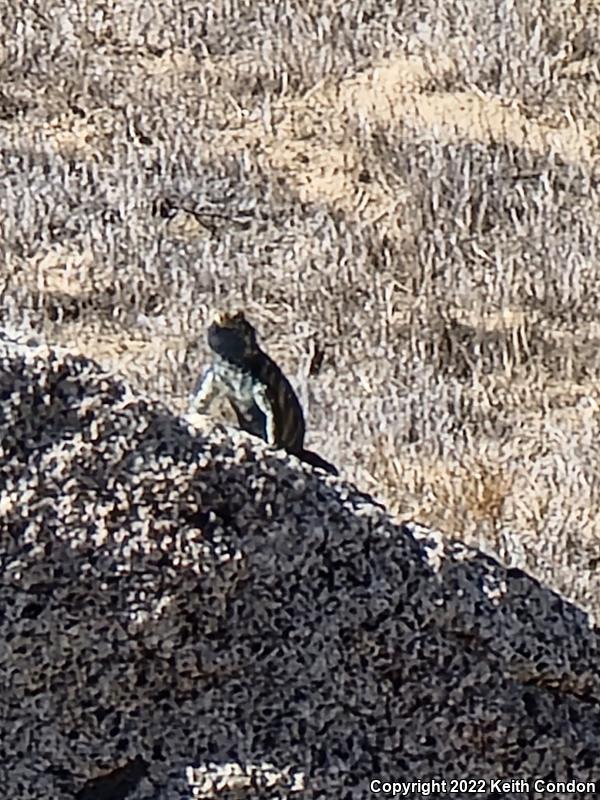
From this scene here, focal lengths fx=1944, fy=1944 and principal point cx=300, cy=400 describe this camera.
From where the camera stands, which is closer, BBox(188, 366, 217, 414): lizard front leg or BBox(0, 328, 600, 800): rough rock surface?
BBox(0, 328, 600, 800): rough rock surface

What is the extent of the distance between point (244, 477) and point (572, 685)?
23.6 inches

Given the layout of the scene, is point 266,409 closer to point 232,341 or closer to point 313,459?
point 313,459

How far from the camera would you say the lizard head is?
17.7 feet

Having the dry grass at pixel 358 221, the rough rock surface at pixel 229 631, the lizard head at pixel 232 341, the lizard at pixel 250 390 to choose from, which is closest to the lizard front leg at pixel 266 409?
the lizard at pixel 250 390

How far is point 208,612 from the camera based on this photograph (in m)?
2.84

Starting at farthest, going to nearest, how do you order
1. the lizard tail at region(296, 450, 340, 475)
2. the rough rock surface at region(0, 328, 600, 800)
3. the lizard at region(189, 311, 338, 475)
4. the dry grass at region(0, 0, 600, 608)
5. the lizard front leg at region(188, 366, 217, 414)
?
the dry grass at region(0, 0, 600, 608) → the lizard front leg at region(188, 366, 217, 414) → the lizard at region(189, 311, 338, 475) → the lizard tail at region(296, 450, 340, 475) → the rough rock surface at region(0, 328, 600, 800)

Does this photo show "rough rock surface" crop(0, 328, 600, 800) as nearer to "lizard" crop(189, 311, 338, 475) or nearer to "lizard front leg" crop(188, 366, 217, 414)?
"lizard" crop(189, 311, 338, 475)

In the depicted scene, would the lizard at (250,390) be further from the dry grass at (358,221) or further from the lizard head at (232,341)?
the dry grass at (358,221)

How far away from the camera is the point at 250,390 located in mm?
5297

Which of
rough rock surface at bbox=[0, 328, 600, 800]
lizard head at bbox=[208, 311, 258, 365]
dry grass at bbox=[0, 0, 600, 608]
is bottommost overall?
dry grass at bbox=[0, 0, 600, 608]

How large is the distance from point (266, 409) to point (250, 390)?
11 cm

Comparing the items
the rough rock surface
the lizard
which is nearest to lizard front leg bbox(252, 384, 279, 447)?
the lizard

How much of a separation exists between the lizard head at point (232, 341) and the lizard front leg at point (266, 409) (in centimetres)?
12

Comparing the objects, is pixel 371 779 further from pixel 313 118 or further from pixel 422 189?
pixel 313 118
